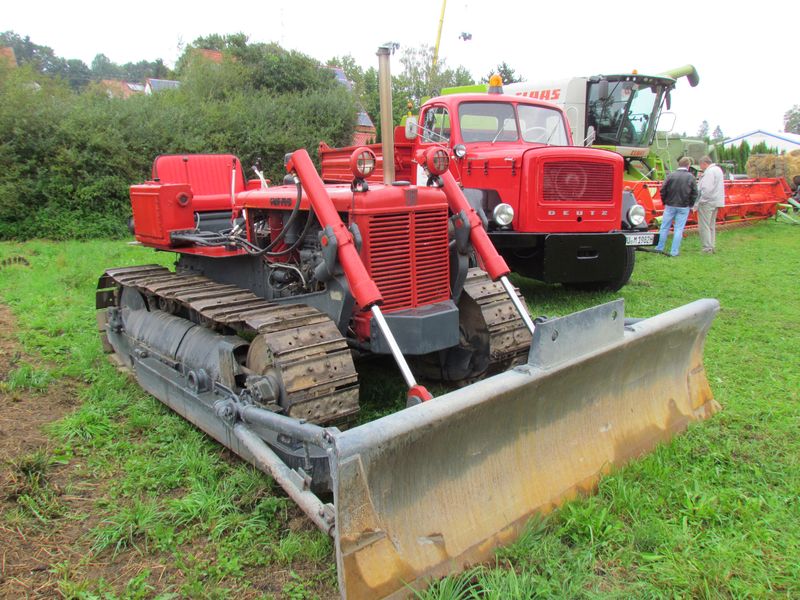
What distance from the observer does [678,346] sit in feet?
12.1

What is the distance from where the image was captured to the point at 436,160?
3900 millimetres

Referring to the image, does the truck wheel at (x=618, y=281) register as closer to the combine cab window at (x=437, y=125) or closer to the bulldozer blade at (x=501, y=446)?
the combine cab window at (x=437, y=125)

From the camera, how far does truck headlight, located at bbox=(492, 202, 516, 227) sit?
660 cm

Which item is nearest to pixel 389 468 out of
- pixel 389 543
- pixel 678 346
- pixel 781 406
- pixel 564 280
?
pixel 389 543

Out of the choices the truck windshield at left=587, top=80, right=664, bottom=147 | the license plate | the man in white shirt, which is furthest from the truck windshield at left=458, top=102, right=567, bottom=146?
the truck windshield at left=587, top=80, right=664, bottom=147

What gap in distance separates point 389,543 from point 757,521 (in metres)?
1.74

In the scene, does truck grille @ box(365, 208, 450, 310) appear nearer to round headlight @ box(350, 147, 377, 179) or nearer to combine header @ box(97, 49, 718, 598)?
combine header @ box(97, 49, 718, 598)

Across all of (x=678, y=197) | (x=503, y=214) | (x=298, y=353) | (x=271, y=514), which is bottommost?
(x=271, y=514)

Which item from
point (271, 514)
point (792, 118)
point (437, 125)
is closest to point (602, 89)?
point (437, 125)

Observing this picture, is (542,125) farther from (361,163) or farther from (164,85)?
(164,85)

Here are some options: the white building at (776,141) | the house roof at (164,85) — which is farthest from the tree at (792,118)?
the house roof at (164,85)

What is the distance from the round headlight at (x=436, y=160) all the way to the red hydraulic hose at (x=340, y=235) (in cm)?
73

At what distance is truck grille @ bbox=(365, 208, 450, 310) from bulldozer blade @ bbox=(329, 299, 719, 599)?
3.71 feet

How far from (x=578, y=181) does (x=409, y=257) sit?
371 centimetres
